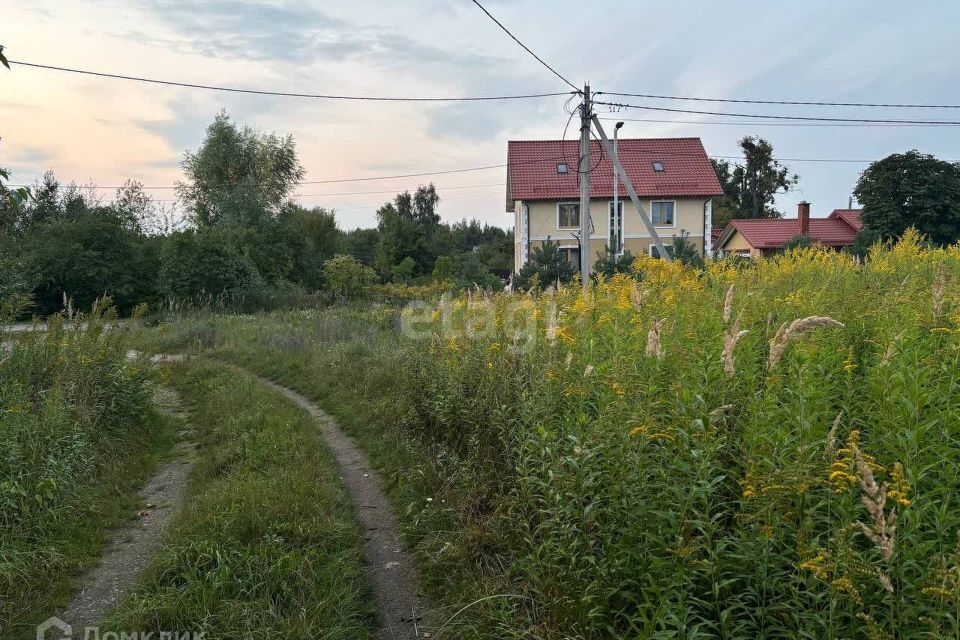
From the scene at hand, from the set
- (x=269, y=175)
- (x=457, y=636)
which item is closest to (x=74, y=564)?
(x=457, y=636)

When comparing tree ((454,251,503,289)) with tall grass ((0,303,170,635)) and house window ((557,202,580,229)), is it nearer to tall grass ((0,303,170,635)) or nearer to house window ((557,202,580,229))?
house window ((557,202,580,229))

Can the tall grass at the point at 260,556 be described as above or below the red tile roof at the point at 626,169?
below

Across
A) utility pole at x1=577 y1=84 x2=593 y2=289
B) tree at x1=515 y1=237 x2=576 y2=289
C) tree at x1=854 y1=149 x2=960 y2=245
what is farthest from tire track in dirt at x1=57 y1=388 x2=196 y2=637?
tree at x1=854 y1=149 x2=960 y2=245

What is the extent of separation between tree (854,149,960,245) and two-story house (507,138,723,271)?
815cm

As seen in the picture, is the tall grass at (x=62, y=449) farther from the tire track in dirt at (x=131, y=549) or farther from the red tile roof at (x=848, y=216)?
the red tile roof at (x=848, y=216)

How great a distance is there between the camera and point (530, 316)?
Answer: 636 cm

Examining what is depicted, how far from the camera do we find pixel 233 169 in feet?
132

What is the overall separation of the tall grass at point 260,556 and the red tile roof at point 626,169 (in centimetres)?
3028

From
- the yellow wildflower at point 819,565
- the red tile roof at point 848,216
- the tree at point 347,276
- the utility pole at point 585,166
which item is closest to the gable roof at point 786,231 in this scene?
the red tile roof at point 848,216

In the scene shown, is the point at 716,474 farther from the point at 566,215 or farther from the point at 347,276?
the point at 566,215

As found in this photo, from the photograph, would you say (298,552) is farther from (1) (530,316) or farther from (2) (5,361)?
(2) (5,361)

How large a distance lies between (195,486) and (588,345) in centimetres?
421

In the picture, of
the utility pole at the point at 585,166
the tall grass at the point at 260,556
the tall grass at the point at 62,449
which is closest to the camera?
the tall grass at the point at 260,556

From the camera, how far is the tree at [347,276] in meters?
27.2
